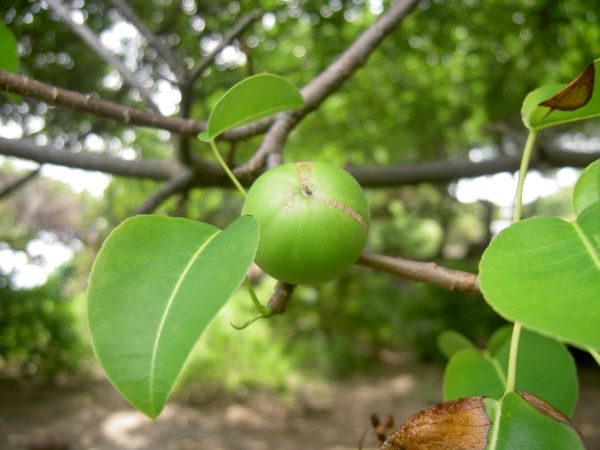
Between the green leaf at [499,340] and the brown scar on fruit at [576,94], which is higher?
the brown scar on fruit at [576,94]

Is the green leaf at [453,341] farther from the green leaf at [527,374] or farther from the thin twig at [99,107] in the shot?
the thin twig at [99,107]

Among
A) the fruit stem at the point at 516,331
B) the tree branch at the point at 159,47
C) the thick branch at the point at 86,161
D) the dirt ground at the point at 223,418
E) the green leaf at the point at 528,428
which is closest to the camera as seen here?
the green leaf at the point at 528,428

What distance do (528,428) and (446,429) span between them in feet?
0.42

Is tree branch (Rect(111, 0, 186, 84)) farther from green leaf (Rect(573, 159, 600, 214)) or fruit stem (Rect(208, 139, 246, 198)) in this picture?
green leaf (Rect(573, 159, 600, 214))

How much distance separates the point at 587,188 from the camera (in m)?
1.00

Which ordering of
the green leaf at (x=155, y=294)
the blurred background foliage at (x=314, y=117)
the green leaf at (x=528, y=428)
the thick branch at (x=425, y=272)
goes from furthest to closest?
the blurred background foliage at (x=314, y=117), the thick branch at (x=425, y=272), the green leaf at (x=528, y=428), the green leaf at (x=155, y=294)

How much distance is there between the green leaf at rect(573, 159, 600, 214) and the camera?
0.99 metres

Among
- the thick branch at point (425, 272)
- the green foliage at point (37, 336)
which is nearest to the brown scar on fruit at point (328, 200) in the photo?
the thick branch at point (425, 272)

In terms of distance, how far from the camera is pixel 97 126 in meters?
3.79

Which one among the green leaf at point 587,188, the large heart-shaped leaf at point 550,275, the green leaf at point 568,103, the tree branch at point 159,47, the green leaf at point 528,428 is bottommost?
the green leaf at point 528,428

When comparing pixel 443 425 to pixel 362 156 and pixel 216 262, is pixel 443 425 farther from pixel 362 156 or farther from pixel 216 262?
pixel 362 156

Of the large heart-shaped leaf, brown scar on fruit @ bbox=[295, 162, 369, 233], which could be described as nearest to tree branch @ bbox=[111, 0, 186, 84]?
brown scar on fruit @ bbox=[295, 162, 369, 233]

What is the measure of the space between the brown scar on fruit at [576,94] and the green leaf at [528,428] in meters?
0.56

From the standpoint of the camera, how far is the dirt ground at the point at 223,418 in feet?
19.0
